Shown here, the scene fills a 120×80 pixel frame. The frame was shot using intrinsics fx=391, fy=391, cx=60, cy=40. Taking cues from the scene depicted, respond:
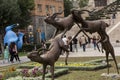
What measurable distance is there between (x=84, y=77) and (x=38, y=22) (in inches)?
2031

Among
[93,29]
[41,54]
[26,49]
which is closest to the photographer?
[41,54]

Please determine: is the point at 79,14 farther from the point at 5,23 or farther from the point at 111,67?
the point at 5,23

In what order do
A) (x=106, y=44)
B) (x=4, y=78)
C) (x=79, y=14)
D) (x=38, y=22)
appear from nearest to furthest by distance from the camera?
(x=79, y=14), (x=106, y=44), (x=4, y=78), (x=38, y=22)

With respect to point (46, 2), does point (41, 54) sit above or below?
above

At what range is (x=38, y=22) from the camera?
2707 inches

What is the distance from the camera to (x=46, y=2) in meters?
72.4

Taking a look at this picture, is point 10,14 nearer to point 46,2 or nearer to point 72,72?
point 46,2

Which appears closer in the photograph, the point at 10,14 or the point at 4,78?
the point at 4,78

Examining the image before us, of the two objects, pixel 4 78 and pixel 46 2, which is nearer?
pixel 4 78

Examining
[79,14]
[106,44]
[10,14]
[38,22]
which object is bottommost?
[38,22]

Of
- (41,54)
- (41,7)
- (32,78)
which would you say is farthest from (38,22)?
(41,54)

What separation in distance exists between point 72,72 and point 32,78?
4.22 metres

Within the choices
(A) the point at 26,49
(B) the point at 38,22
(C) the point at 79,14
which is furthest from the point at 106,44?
(B) the point at 38,22

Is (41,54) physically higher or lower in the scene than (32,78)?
higher
